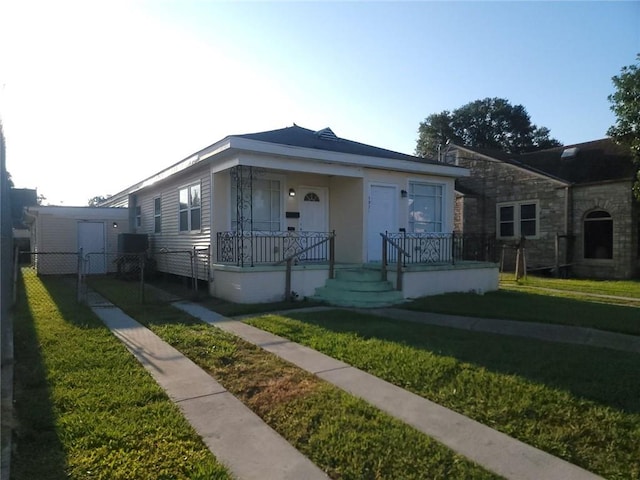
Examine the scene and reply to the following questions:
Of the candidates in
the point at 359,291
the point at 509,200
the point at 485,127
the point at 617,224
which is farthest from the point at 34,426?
the point at 485,127

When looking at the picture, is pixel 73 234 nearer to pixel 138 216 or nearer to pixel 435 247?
pixel 138 216

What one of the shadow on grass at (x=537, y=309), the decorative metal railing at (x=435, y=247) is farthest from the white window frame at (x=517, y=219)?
the shadow on grass at (x=537, y=309)

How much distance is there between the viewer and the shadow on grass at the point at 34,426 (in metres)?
2.88

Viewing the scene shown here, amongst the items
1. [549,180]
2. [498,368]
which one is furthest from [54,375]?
[549,180]

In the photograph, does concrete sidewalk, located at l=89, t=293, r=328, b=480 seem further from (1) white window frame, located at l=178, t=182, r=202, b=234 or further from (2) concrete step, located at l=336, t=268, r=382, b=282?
(1) white window frame, located at l=178, t=182, r=202, b=234

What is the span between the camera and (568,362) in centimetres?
492

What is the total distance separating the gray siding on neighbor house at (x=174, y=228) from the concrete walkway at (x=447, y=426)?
21.6 feet

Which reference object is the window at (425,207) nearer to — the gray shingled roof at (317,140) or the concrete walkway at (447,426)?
the gray shingled roof at (317,140)

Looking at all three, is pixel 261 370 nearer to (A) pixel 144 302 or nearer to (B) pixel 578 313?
(A) pixel 144 302

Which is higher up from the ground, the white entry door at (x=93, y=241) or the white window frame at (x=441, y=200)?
the white window frame at (x=441, y=200)

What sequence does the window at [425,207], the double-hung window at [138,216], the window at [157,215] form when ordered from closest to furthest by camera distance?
the window at [425,207] < the window at [157,215] < the double-hung window at [138,216]

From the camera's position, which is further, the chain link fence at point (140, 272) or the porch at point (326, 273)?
the chain link fence at point (140, 272)

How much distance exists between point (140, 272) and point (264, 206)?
540 cm

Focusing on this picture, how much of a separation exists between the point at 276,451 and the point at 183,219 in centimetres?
1101
